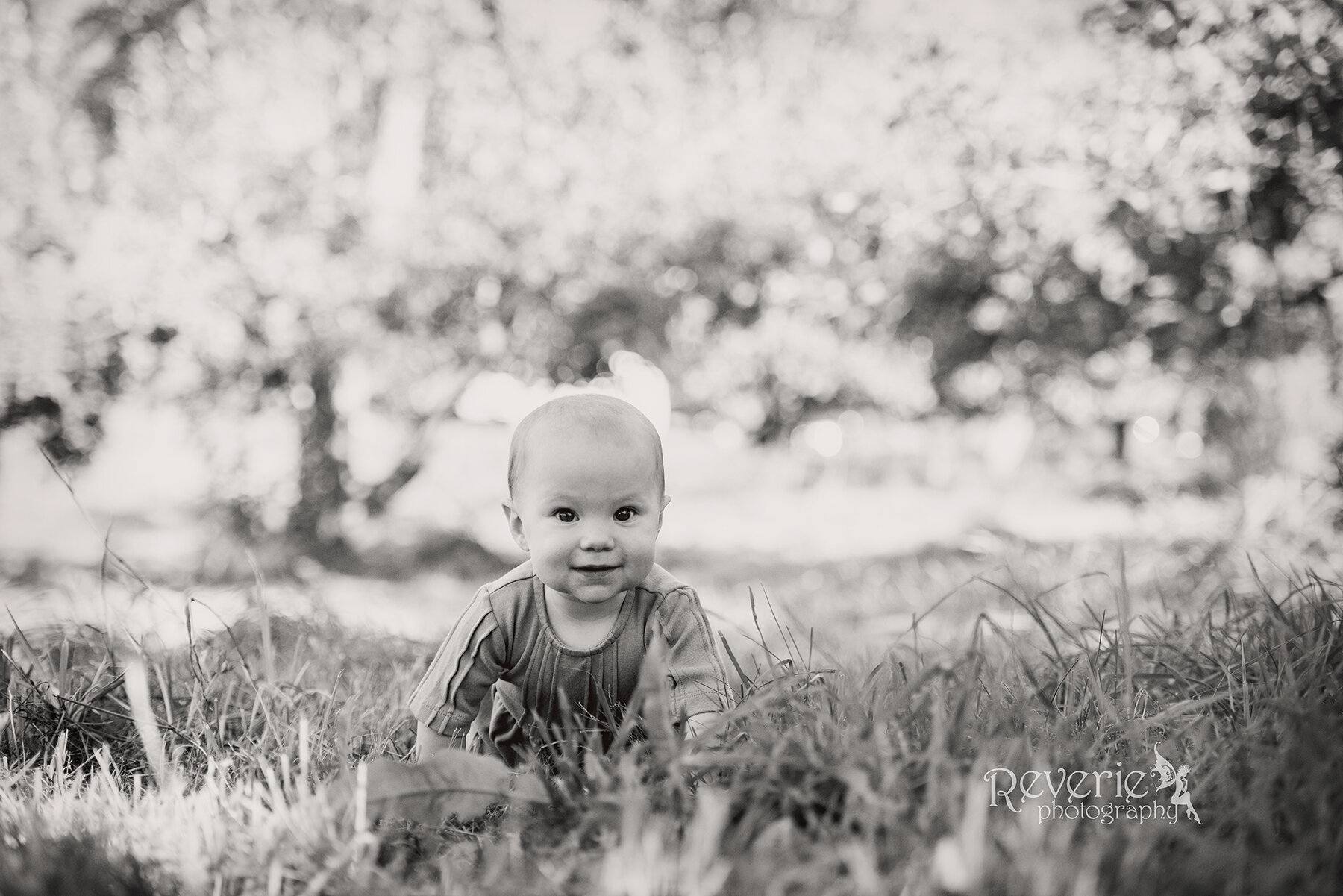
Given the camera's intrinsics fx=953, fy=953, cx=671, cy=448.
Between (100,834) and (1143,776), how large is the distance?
1435mm

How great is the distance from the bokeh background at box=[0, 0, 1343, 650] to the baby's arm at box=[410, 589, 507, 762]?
2.85 m

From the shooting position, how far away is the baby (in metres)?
1.76

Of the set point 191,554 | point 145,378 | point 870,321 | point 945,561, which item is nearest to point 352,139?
point 145,378

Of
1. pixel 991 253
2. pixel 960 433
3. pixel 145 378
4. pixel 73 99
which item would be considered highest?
pixel 960 433

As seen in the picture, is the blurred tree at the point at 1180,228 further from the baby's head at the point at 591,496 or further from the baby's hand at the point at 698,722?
the baby's hand at the point at 698,722

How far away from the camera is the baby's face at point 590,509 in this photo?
175 centimetres

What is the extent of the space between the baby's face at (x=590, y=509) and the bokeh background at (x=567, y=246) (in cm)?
289

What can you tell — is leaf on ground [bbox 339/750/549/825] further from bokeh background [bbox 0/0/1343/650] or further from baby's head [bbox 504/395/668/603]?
bokeh background [bbox 0/0/1343/650]

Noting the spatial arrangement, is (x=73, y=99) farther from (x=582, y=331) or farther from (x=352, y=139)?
(x=582, y=331)

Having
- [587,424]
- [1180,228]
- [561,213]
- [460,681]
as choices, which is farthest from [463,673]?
[1180,228]

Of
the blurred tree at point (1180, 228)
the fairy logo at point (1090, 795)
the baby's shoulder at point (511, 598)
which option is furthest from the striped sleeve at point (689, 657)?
the blurred tree at point (1180, 228)

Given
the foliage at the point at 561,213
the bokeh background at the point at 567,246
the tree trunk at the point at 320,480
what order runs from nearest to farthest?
the bokeh background at the point at 567,246 < the foliage at the point at 561,213 < the tree trunk at the point at 320,480

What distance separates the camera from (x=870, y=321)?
6.70m

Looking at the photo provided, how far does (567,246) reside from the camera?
6270 millimetres
